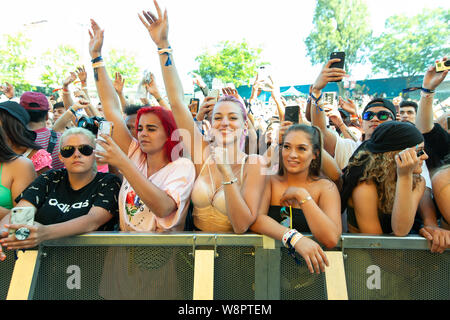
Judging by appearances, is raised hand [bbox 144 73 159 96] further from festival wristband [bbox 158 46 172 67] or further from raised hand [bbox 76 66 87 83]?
raised hand [bbox 76 66 87 83]

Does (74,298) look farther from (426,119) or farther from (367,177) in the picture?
(426,119)

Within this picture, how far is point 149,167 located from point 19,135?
1.32 meters

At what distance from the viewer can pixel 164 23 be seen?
9.16 feet

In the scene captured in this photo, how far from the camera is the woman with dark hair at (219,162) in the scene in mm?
2074

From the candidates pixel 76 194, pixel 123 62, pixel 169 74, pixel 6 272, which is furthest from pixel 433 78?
pixel 123 62

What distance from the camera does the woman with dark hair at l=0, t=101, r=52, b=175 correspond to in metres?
2.91

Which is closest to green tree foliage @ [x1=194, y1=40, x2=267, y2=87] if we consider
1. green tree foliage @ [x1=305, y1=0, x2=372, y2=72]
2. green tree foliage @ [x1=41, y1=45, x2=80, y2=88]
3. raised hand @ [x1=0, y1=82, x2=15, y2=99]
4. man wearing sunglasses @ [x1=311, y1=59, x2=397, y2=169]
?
green tree foliage @ [x1=305, y1=0, x2=372, y2=72]

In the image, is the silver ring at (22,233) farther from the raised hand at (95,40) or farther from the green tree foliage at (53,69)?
the green tree foliage at (53,69)

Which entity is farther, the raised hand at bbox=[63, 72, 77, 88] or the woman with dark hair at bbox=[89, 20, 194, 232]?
the raised hand at bbox=[63, 72, 77, 88]

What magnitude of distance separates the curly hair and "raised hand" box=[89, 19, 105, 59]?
2452 mm

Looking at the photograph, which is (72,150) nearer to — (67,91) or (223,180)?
(223,180)

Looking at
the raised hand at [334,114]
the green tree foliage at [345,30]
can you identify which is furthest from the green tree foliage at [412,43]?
the raised hand at [334,114]

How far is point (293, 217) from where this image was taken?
2.19 m

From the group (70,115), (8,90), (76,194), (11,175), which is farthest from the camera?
(8,90)
